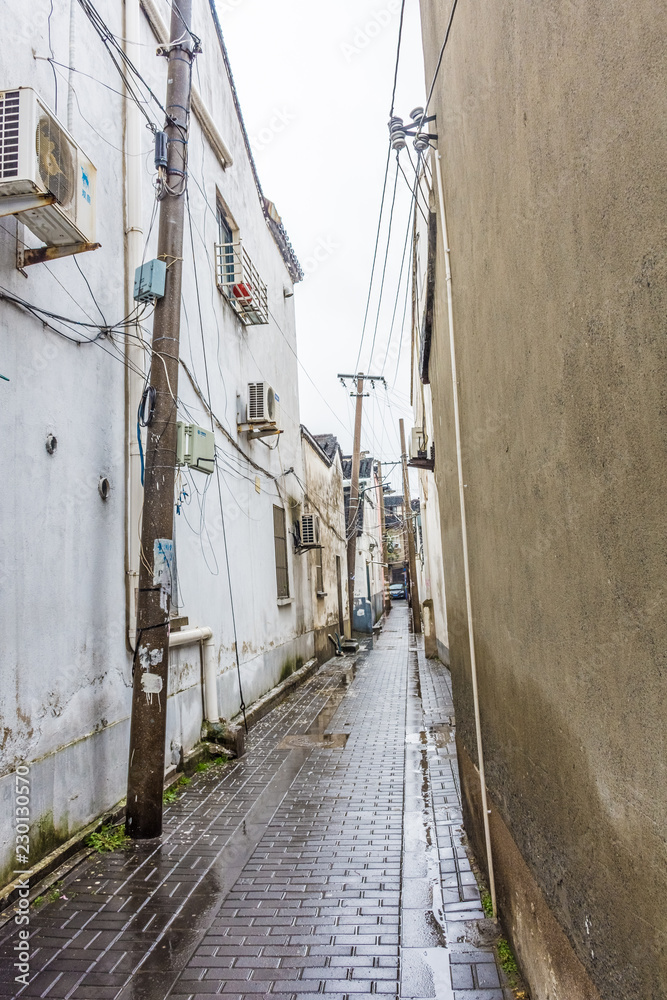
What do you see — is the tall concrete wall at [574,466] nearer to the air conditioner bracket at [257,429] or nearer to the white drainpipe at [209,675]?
the white drainpipe at [209,675]

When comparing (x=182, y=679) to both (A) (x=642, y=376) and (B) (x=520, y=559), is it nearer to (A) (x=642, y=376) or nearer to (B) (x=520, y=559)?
(B) (x=520, y=559)

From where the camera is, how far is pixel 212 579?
27.1ft

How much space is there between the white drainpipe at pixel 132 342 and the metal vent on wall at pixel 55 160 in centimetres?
169

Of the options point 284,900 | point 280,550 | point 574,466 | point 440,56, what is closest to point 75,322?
point 440,56

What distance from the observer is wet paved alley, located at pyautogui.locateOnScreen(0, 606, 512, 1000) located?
319 centimetres

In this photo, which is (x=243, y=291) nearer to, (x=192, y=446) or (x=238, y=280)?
(x=238, y=280)

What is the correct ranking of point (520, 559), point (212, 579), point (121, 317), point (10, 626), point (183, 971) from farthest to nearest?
point (212, 579), point (121, 317), point (10, 626), point (183, 971), point (520, 559)

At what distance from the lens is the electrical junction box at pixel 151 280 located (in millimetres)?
5520

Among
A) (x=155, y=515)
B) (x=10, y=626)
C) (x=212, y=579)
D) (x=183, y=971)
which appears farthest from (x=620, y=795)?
(x=212, y=579)

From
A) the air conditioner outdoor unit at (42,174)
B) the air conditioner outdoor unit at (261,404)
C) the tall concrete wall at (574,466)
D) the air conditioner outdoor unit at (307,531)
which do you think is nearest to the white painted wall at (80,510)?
the air conditioner outdoor unit at (42,174)

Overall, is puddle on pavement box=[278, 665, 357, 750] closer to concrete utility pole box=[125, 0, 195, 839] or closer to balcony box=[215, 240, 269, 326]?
concrete utility pole box=[125, 0, 195, 839]

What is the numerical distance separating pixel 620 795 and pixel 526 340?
1573 mm

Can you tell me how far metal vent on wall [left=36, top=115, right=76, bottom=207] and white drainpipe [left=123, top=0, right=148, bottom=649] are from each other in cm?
169

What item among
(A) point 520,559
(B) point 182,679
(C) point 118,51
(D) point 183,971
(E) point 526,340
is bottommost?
(D) point 183,971
